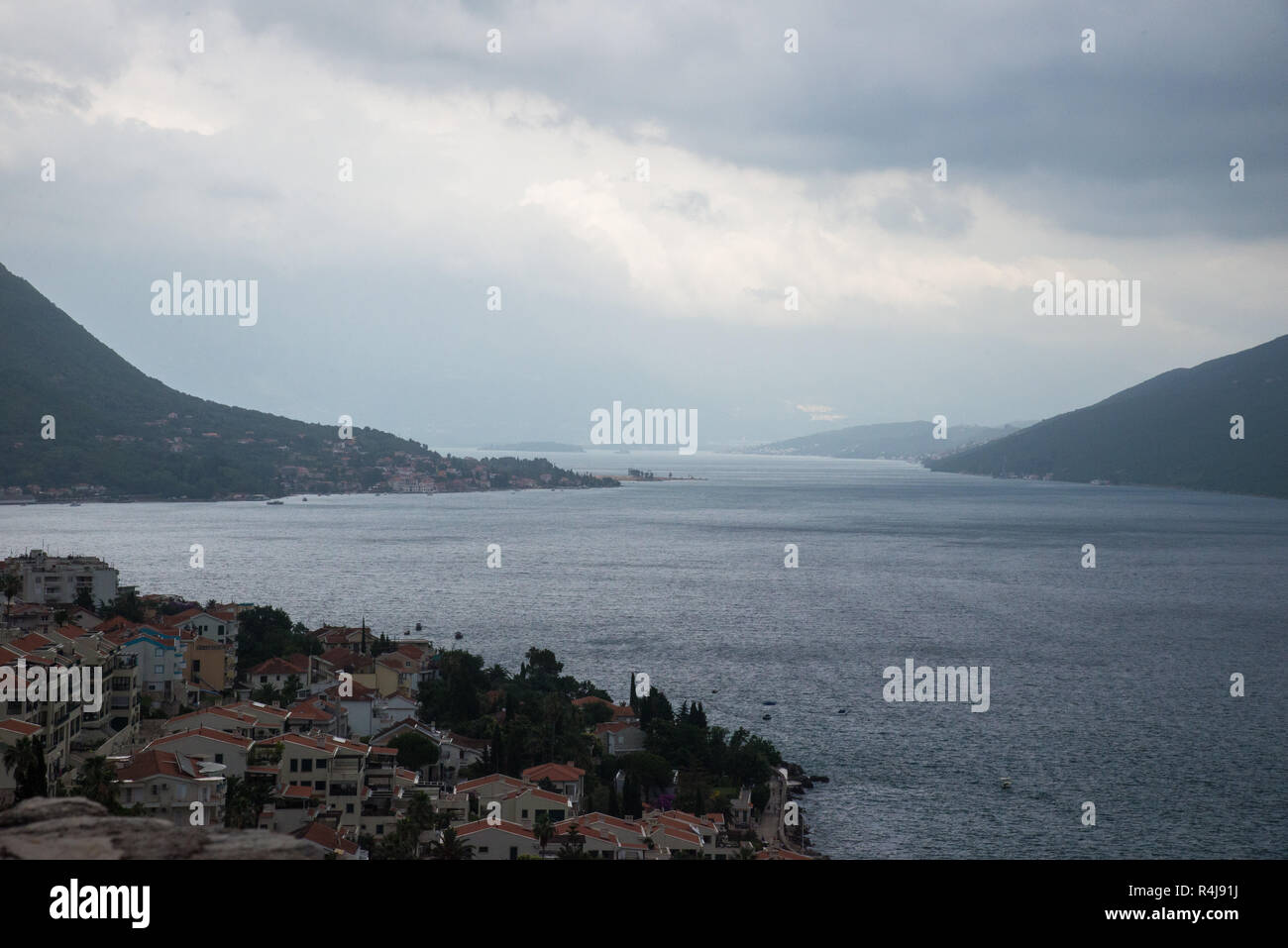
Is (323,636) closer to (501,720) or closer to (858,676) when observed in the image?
(501,720)

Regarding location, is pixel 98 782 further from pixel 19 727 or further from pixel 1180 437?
pixel 1180 437

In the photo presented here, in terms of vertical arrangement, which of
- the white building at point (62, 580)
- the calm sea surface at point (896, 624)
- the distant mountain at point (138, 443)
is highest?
the distant mountain at point (138, 443)

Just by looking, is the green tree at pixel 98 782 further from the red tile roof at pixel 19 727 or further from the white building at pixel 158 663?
the white building at pixel 158 663

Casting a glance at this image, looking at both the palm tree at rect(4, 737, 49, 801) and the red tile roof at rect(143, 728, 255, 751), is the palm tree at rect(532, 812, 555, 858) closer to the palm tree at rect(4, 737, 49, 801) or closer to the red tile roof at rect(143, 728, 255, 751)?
the red tile roof at rect(143, 728, 255, 751)

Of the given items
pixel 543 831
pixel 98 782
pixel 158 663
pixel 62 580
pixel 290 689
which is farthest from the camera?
pixel 62 580

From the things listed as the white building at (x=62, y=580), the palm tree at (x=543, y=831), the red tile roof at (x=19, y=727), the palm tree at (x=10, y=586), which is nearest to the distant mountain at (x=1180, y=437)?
the white building at (x=62, y=580)

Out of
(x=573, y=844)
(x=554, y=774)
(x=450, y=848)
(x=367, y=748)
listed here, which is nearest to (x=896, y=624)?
(x=554, y=774)
